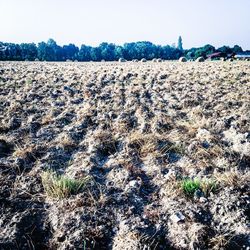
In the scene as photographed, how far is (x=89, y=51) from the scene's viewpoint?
68.9 metres

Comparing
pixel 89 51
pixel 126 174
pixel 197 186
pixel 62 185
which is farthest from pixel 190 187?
pixel 89 51

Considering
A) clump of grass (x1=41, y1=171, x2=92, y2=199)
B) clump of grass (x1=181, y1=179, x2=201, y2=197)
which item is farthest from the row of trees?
clump of grass (x1=181, y1=179, x2=201, y2=197)

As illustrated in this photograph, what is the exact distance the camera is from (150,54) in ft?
240

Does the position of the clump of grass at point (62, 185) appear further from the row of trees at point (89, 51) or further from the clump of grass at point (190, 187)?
the row of trees at point (89, 51)

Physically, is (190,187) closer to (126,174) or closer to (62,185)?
(126,174)

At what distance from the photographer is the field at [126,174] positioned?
3598 mm

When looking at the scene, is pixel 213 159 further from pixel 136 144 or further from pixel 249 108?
pixel 249 108

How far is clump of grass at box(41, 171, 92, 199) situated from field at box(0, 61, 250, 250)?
2 centimetres

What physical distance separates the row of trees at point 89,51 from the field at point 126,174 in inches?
1973

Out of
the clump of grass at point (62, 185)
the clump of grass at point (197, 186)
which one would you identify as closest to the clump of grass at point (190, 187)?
the clump of grass at point (197, 186)

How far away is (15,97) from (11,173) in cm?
581

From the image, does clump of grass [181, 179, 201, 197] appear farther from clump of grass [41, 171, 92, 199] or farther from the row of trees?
the row of trees

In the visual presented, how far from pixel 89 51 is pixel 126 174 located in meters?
66.8

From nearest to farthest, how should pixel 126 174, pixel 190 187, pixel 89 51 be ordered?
pixel 190 187
pixel 126 174
pixel 89 51
